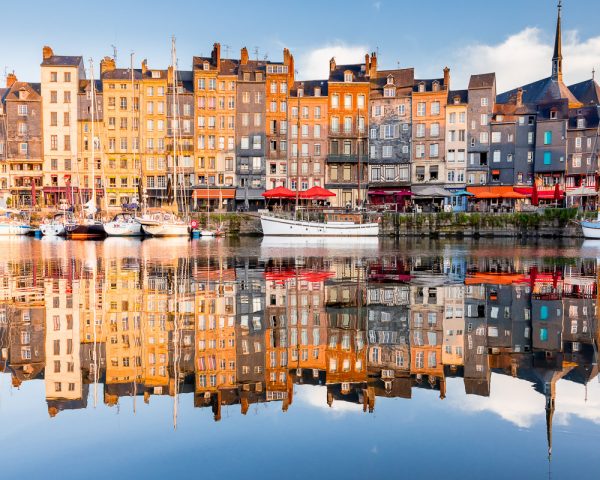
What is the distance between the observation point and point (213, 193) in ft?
225

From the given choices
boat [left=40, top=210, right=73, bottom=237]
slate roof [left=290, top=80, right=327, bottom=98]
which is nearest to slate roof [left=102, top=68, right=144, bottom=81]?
slate roof [left=290, top=80, right=327, bottom=98]

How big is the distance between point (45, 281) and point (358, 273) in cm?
1127

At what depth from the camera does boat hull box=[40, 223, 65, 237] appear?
54.9 m

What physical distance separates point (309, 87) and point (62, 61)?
1242 inches

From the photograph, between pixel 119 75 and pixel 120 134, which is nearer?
pixel 119 75

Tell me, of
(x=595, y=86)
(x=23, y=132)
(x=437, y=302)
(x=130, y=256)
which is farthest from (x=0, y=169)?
(x=595, y=86)

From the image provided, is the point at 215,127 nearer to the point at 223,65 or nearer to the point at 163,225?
the point at 223,65

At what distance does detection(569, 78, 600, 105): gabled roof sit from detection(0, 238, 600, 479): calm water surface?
240ft

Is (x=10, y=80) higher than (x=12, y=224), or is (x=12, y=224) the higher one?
(x=10, y=80)

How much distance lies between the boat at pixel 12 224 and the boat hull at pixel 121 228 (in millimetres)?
11032

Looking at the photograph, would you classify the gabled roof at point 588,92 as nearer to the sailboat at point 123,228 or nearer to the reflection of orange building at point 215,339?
the sailboat at point 123,228

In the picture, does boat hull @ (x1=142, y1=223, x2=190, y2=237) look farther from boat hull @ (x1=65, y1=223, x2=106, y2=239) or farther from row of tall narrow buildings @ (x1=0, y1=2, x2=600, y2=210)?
row of tall narrow buildings @ (x1=0, y1=2, x2=600, y2=210)

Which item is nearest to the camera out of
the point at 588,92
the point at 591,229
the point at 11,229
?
the point at 591,229

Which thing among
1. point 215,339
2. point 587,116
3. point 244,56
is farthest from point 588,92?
point 215,339
